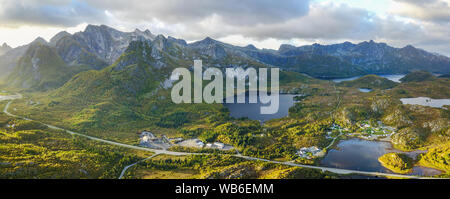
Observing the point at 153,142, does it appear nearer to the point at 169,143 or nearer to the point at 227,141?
the point at 169,143

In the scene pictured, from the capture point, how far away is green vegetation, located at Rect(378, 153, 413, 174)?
308 ft

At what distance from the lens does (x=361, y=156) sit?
107 metres

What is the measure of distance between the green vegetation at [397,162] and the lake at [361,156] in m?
1.94

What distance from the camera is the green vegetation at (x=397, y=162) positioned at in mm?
94000

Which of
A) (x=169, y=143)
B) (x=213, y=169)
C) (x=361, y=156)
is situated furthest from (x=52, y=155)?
(x=361, y=156)

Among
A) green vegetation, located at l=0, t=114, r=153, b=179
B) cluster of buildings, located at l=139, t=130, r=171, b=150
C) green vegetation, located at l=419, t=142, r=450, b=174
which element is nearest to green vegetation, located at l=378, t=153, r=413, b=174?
green vegetation, located at l=419, t=142, r=450, b=174

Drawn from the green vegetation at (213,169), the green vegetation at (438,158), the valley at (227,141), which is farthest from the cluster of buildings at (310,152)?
the green vegetation at (438,158)

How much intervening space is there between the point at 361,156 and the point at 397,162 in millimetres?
13436

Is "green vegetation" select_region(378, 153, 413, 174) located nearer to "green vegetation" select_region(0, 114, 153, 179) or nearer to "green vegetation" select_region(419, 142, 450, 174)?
"green vegetation" select_region(419, 142, 450, 174)

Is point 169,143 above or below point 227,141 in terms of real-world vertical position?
below

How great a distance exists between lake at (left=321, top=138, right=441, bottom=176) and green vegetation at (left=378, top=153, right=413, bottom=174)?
76.2 inches
